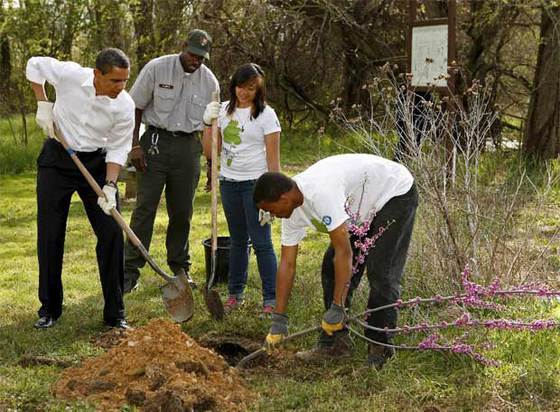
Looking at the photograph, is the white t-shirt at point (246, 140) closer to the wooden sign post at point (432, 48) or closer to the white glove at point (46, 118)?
the white glove at point (46, 118)

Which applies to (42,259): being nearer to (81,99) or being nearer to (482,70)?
(81,99)

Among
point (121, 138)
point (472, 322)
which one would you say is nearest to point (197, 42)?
point (121, 138)

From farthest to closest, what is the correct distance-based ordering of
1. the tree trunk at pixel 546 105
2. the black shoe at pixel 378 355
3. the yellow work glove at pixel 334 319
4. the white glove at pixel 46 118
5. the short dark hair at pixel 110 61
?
the tree trunk at pixel 546 105
the white glove at pixel 46 118
the short dark hair at pixel 110 61
the black shoe at pixel 378 355
the yellow work glove at pixel 334 319

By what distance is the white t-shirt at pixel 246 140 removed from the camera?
511cm

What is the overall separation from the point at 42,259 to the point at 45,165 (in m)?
0.60

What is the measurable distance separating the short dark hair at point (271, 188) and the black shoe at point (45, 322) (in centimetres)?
205

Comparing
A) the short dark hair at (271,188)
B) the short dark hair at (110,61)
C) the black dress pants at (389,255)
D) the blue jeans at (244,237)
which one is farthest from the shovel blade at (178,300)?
the short dark hair at (271,188)

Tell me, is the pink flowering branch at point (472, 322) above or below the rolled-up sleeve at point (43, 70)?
below

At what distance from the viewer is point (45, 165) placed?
4859 millimetres

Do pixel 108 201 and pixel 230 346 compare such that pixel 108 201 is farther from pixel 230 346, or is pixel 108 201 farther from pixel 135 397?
pixel 135 397

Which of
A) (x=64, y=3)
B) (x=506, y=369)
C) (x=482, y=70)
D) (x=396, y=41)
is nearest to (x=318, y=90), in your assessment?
(x=396, y=41)

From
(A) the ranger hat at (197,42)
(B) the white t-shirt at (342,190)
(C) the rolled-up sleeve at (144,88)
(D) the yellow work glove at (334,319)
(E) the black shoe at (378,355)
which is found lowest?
(E) the black shoe at (378,355)

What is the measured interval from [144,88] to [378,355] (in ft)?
8.52

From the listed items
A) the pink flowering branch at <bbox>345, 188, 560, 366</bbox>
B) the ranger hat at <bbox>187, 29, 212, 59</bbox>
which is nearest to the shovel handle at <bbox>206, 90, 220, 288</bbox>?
the ranger hat at <bbox>187, 29, 212, 59</bbox>
